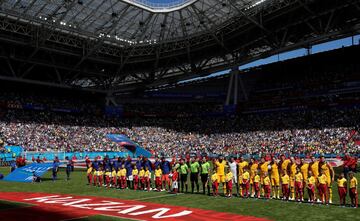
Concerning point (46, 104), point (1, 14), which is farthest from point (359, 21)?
point (46, 104)

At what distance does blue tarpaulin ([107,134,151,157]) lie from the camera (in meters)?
54.8

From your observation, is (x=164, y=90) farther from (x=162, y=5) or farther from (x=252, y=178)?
(x=252, y=178)

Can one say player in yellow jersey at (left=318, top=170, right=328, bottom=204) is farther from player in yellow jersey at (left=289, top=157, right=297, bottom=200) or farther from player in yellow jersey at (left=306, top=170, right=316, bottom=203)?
player in yellow jersey at (left=289, top=157, right=297, bottom=200)

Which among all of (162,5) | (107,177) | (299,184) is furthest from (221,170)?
(162,5)

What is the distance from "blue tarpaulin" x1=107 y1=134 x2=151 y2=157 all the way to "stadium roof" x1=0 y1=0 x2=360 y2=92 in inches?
428

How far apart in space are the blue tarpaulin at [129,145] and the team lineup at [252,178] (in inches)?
1272

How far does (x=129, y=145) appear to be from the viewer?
187ft

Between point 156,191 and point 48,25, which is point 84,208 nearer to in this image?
point 156,191

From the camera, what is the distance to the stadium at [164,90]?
34.4m

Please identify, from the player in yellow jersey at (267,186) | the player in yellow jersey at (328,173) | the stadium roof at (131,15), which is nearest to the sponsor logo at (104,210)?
the player in yellow jersey at (267,186)

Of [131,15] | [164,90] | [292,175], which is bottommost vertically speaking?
[292,175]

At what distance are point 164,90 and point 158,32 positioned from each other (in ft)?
64.8

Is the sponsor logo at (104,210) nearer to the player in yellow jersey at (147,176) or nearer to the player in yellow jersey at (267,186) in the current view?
the player in yellow jersey at (147,176)

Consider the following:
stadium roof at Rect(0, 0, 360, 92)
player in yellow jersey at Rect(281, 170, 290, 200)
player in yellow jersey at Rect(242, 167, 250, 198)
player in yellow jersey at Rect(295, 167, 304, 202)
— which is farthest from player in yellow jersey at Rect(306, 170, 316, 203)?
stadium roof at Rect(0, 0, 360, 92)
